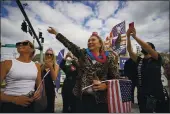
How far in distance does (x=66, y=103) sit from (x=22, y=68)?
3024 millimetres

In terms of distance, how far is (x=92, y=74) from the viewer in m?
2.77

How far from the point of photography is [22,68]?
287 centimetres

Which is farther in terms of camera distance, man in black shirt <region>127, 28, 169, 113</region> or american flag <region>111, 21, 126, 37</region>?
→ american flag <region>111, 21, 126, 37</region>

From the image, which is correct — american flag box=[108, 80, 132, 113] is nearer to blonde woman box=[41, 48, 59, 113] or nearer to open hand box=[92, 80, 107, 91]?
open hand box=[92, 80, 107, 91]

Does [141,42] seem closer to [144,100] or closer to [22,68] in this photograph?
[144,100]

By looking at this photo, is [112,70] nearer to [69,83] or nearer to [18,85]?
[18,85]

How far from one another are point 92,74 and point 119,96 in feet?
1.49

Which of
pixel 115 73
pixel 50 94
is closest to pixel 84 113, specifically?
pixel 115 73

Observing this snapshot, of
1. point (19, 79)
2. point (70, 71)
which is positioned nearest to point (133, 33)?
point (19, 79)

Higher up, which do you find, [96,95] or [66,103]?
[96,95]

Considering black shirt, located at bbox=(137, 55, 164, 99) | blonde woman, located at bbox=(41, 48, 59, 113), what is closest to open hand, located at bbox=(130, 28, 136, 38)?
black shirt, located at bbox=(137, 55, 164, 99)

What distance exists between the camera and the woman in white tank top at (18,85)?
272 cm

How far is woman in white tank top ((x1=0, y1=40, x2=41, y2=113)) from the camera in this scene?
8.92ft

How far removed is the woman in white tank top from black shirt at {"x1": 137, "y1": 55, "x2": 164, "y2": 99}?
1.77 m
